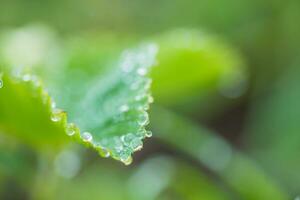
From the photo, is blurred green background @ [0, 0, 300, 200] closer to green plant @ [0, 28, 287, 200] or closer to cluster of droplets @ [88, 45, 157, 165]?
green plant @ [0, 28, 287, 200]

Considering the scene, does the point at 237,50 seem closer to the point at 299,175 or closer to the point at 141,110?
the point at 299,175

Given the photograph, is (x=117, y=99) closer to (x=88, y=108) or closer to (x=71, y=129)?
(x=88, y=108)

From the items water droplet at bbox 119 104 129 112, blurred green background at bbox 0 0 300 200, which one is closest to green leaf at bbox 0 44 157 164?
water droplet at bbox 119 104 129 112

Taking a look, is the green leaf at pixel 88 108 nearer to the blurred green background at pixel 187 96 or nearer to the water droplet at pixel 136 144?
the water droplet at pixel 136 144

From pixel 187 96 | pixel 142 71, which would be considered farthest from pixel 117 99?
pixel 187 96

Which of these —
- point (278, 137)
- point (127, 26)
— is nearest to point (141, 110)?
point (278, 137)

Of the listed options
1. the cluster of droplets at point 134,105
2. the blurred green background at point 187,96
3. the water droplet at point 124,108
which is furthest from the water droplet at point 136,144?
the blurred green background at point 187,96
